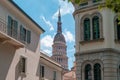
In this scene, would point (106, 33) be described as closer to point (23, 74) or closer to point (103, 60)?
point (103, 60)

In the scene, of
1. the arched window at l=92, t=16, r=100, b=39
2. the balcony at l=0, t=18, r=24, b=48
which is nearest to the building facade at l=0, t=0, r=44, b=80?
the balcony at l=0, t=18, r=24, b=48

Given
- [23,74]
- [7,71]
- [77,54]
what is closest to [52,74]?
[77,54]

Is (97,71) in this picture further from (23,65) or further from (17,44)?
(17,44)

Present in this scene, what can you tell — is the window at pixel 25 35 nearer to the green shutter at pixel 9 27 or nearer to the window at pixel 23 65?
the window at pixel 23 65

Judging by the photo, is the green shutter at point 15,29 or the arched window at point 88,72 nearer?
the green shutter at point 15,29

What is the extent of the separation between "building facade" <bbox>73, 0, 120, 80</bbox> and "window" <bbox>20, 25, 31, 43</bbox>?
8008mm

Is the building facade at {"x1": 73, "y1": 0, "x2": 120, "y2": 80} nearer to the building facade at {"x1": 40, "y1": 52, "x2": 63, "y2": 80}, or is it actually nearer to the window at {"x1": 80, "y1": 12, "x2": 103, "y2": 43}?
the window at {"x1": 80, "y1": 12, "x2": 103, "y2": 43}

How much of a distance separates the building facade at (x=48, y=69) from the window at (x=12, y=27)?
24.2 ft

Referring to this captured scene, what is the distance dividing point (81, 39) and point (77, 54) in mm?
1721

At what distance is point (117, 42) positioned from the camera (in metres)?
35.4

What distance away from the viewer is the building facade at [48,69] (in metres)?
34.1

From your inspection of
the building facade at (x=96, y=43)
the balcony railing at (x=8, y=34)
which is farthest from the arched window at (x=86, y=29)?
the balcony railing at (x=8, y=34)

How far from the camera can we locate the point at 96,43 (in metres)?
35.6

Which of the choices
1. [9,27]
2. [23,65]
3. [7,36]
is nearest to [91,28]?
[23,65]
